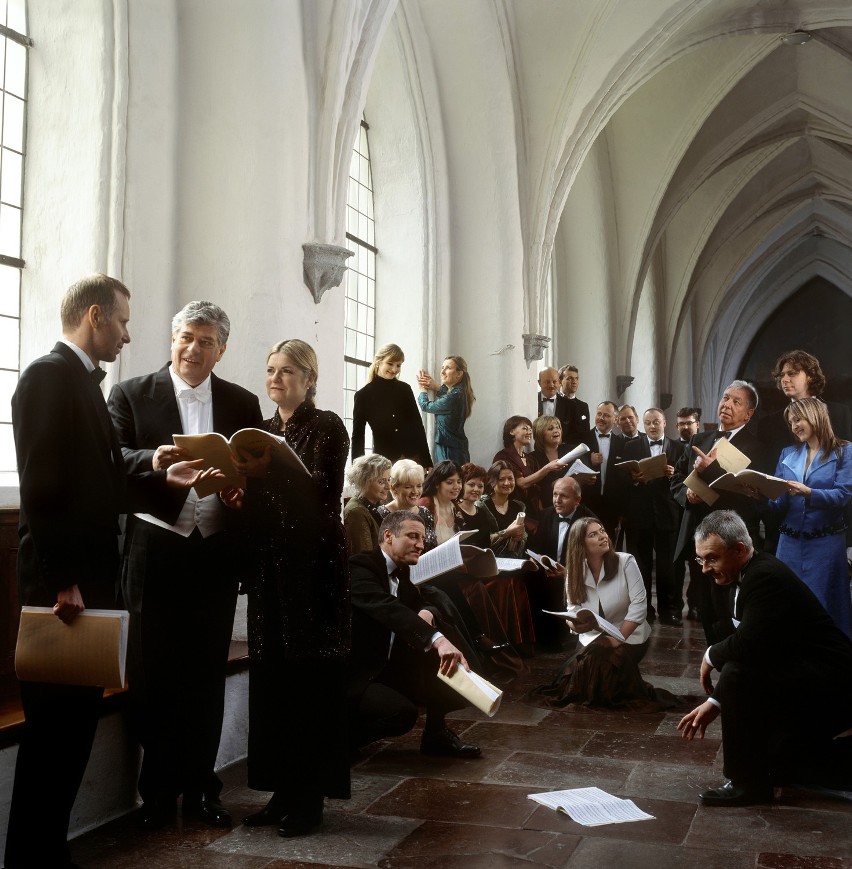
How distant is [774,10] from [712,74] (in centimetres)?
178

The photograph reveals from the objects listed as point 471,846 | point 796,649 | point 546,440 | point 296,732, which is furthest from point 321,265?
point 471,846

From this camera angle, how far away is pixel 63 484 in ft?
10.8

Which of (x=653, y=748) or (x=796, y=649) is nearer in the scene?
(x=796, y=649)

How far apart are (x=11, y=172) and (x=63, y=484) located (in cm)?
333

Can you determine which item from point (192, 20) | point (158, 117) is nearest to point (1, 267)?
point (158, 117)

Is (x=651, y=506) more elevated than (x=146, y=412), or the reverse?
(x=146, y=412)

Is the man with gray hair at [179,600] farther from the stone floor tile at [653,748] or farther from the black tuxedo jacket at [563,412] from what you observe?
the black tuxedo jacket at [563,412]

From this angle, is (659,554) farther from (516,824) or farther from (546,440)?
(516,824)

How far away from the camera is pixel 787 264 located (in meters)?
28.4

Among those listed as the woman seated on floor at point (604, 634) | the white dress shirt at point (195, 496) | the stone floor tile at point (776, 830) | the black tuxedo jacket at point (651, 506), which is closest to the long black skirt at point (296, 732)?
the white dress shirt at point (195, 496)

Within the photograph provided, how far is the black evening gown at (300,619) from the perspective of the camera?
385 centimetres

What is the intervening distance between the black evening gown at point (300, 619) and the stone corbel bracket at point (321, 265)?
10.0ft

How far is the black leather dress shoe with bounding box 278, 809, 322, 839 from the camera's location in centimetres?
384

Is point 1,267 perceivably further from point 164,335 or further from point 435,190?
point 435,190
